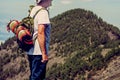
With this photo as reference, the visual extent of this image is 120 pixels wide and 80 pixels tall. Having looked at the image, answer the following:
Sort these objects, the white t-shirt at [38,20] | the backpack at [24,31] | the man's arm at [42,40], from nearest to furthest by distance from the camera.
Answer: the man's arm at [42,40], the white t-shirt at [38,20], the backpack at [24,31]

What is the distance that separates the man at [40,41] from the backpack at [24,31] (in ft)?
0.33

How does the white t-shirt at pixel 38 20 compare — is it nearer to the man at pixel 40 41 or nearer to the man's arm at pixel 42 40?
the man at pixel 40 41

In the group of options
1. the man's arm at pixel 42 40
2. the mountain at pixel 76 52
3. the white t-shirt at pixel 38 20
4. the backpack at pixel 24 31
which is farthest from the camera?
the mountain at pixel 76 52

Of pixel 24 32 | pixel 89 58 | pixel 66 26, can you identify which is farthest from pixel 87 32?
pixel 24 32

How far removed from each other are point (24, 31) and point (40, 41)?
0.48 m

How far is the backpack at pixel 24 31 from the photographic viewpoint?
8.50m

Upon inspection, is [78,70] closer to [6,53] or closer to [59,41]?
[59,41]

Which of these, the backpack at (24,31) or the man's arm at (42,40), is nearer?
the man's arm at (42,40)

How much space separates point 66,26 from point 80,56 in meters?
15.2

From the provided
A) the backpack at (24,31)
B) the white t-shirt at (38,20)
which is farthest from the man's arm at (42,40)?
the backpack at (24,31)

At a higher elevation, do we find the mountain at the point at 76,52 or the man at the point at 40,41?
the man at the point at 40,41

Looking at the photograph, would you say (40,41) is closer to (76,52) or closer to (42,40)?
(42,40)

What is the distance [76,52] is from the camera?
92.3 feet

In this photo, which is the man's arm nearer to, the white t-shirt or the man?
the man
